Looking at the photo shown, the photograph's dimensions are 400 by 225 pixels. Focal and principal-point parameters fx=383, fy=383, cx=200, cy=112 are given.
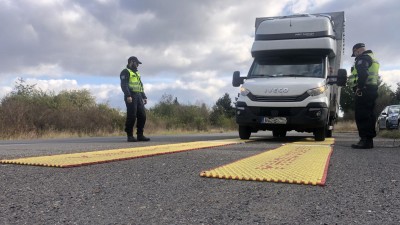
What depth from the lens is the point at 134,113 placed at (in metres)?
8.61

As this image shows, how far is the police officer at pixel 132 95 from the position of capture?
8508 millimetres

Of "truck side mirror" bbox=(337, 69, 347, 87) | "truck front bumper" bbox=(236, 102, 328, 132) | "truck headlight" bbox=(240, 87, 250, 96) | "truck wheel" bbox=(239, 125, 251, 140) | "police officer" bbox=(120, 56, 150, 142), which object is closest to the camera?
"truck front bumper" bbox=(236, 102, 328, 132)

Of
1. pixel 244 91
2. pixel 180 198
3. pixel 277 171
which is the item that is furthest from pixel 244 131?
pixel 180 198

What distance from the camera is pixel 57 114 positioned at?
22.7 m

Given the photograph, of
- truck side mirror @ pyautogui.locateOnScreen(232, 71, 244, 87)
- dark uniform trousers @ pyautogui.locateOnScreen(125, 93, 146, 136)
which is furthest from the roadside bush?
truck side mirror @ pyautogui.locateOnScreen(232, 71, 244, 87)

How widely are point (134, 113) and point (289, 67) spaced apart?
365cm

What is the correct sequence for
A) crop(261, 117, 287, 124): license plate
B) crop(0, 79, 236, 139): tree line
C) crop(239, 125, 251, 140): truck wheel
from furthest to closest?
crop(0, 79, 236, 139): tree line → crop(239, 125, 251, 140): truck wheel → crop(261, 117, 287, 124): license plate

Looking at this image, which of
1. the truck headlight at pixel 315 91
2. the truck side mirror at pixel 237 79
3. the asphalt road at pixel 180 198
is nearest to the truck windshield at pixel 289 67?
the truck side mirror at pixel 237 79

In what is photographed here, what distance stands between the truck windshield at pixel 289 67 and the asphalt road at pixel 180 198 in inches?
193

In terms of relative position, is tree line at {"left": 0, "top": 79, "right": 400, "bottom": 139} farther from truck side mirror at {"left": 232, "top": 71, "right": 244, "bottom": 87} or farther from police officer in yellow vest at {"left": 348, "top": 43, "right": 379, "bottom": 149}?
police officer in yellow vest at {"left": 348, "top": 43, "right": 379, "bottom": 149}

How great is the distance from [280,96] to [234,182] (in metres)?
5.01

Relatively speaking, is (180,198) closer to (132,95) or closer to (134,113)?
(134,113)

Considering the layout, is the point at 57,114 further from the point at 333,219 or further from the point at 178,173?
the point at 333,219

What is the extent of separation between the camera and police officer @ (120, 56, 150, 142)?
27.9ft
